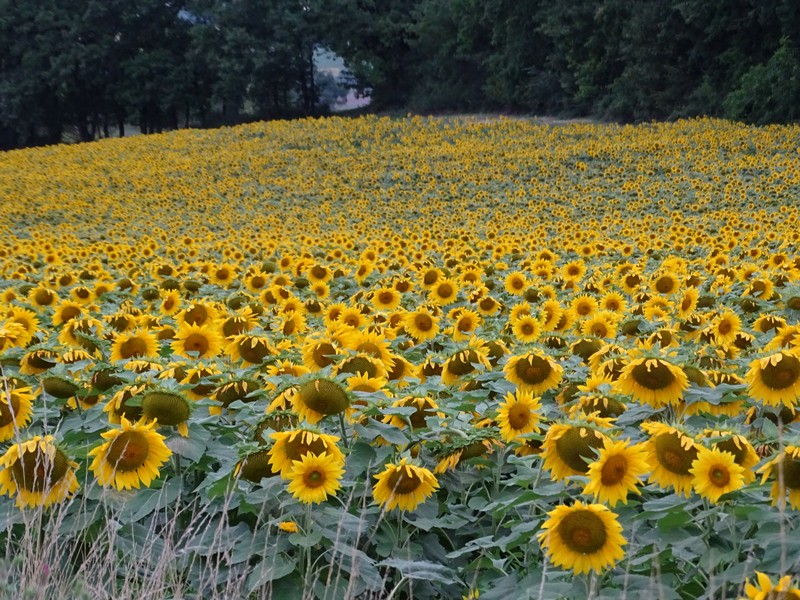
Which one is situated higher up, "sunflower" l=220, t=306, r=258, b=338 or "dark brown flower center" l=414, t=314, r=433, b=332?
"sunflower" l=220, t=306, r=258, b=338

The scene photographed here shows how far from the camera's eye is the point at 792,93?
82.3 feet

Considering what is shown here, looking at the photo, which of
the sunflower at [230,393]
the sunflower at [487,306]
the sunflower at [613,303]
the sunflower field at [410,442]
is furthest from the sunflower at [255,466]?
the sunflower at [613,303]

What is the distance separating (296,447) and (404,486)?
1.14 feet

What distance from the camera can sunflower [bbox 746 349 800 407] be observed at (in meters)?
2.54

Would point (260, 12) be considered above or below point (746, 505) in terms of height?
above

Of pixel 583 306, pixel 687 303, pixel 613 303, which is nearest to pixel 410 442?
pixel 583 306

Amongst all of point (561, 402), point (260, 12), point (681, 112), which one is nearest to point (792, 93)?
point (681, 112)

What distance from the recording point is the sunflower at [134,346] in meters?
3.87

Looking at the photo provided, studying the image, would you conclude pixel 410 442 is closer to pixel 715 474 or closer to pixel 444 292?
pixel 715 474

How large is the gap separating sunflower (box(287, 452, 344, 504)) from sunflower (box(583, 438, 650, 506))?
692 millimetres

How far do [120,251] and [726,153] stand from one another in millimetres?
16356

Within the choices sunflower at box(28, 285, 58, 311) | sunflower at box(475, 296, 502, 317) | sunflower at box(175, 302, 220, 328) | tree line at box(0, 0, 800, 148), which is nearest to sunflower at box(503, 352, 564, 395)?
sunflower at box(175, 302, 220, 328)

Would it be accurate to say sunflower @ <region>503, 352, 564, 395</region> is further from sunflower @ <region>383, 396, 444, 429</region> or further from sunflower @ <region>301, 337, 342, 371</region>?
sunflower @ <region>301, 337, 342, 371</region>

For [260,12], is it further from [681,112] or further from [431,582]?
[431,582]
